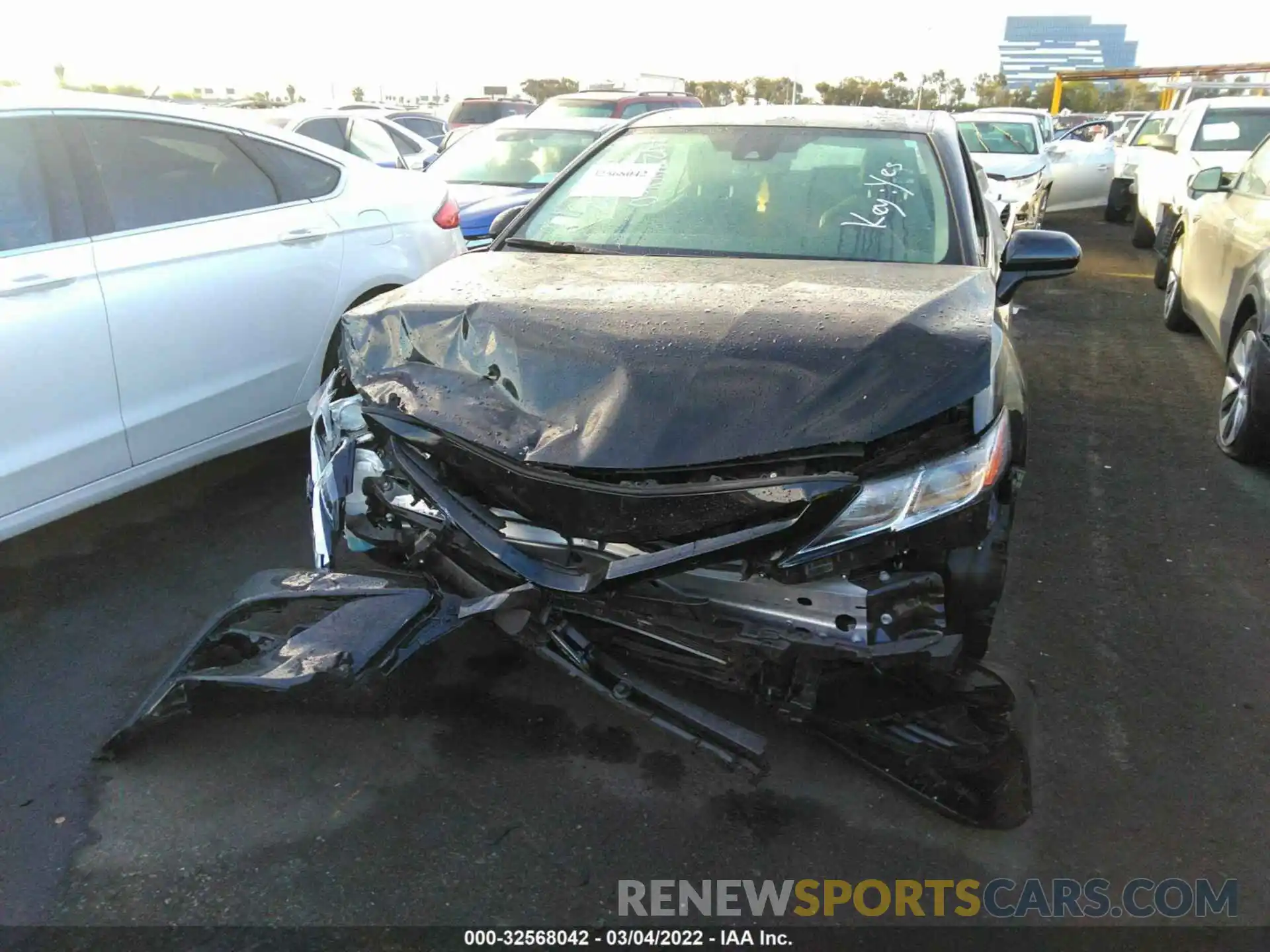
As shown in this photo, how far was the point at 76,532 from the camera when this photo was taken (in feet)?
13.4

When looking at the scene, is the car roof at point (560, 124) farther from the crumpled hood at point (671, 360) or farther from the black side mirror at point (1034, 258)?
the crumpled hood at point (671, 360)

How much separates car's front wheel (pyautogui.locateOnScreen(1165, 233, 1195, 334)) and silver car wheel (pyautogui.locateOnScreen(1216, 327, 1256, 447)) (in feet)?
7.32

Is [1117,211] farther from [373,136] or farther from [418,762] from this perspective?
[418,762]

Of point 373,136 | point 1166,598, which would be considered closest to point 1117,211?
point 373,136

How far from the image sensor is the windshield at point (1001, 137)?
12672 mm

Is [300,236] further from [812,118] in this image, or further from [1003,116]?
[1003,116]

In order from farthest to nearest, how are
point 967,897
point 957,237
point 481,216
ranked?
point 481,216 → point 957,237 → point 967,897

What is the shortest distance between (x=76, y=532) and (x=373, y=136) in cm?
879

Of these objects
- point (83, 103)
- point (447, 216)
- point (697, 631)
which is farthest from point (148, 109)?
point (697, 631)

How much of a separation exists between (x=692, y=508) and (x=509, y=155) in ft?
24.0

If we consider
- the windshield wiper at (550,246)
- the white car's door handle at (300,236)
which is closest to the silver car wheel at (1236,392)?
the windshield wiper at (550,246)

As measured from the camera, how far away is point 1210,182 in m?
5.91

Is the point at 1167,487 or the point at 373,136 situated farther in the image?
the point at 373,136

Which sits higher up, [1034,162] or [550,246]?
[550,246]
